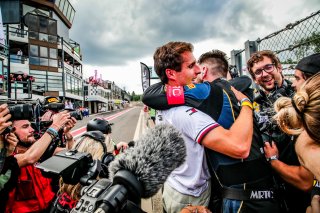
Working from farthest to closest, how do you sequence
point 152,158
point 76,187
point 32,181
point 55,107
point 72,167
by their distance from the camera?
point 55,107 < point 32,181 < point 76,187 < point 72,167 < point 152,158

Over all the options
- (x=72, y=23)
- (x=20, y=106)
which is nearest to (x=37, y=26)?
(x=72, y=23)

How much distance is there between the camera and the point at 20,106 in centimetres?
209

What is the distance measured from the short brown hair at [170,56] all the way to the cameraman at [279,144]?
77cm

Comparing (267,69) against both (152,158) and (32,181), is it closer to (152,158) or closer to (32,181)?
(152,158)

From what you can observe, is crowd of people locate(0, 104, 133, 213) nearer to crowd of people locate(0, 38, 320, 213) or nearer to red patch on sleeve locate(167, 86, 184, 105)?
crowd of people locate(0, 38, 320, 213)

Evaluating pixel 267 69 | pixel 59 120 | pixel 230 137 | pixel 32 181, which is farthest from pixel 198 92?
pixel 32 181

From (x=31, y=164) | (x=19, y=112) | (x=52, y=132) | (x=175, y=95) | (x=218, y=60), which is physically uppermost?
(x=218, y=60)

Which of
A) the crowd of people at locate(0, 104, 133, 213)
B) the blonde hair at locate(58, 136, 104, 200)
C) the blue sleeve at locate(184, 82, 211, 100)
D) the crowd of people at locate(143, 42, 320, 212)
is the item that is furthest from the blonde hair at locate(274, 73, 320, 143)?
the blonde hair at locate(58, 136, 104, 200)

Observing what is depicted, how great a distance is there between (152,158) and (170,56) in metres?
1.08

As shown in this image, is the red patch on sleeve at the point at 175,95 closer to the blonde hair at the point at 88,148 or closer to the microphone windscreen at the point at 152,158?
the microphone windscreen at the point at 152,158

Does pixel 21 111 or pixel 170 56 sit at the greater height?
pixel 170 56

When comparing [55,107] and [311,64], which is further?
[55,107]

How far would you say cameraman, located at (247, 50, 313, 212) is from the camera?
1.53 metres

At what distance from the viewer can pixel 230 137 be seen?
1240 millimetres
